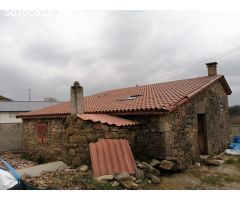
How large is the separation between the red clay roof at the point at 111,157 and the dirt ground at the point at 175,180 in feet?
1.13

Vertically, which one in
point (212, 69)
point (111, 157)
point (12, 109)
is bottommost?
point (111, 157)

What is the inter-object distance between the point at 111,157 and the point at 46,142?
6948 mm

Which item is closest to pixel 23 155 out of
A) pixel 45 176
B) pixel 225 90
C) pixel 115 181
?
pixel 45 176

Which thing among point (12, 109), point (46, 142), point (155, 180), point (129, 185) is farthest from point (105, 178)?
point (12, 109)

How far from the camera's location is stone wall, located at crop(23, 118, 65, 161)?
12.3 metres

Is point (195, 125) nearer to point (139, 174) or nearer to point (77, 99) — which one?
point (139, 174)

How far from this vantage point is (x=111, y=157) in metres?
7.16

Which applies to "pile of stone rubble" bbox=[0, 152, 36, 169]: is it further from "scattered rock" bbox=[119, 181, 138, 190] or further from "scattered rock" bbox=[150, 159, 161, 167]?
"scattered rock" bbox=[119, 181, 138, 190]

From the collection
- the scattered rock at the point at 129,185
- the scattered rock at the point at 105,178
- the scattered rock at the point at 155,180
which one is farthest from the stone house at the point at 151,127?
the scattered rock at the point at 129,185

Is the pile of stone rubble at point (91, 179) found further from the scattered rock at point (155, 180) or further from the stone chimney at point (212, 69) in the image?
the stone chimney at point (212, 69)

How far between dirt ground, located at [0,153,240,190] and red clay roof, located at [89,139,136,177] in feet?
1.13

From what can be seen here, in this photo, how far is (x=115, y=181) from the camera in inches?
241

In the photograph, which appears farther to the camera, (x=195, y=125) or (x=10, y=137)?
(x=10, y=137)

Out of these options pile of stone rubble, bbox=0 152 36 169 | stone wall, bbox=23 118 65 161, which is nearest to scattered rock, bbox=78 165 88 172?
stone wall, bbox=23 118 65 161
